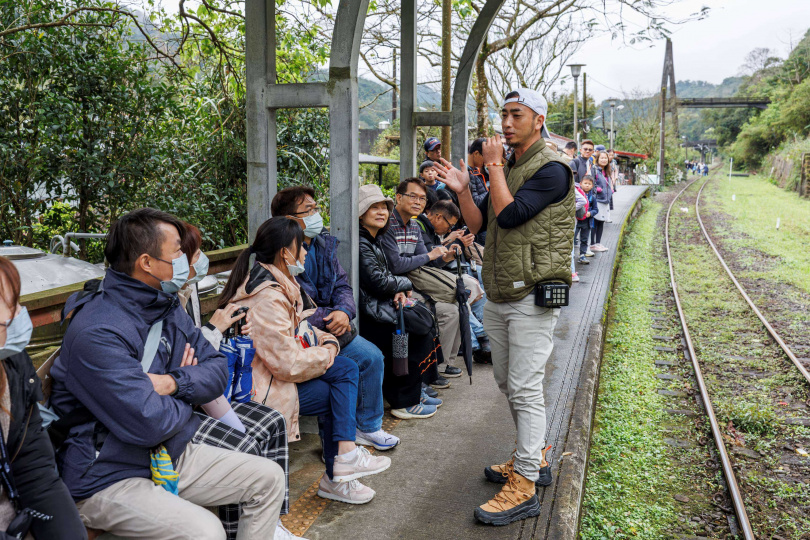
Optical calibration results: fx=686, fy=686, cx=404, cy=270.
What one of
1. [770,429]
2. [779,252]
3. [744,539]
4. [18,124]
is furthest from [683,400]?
[779,252]

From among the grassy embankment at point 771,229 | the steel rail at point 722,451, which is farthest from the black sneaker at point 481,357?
the grassy embankment at point 771,229

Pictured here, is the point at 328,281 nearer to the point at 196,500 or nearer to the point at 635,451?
the point at 196,500

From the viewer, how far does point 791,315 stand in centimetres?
1037

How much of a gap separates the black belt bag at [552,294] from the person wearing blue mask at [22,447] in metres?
2.32

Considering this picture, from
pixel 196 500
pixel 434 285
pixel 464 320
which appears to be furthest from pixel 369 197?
pixel 196 500

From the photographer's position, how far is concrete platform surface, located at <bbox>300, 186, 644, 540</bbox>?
3.51 meters

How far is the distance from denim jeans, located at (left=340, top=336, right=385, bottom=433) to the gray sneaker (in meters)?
0.34

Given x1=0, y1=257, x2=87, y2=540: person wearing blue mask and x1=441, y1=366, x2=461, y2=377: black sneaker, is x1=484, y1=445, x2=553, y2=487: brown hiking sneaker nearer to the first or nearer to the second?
x1=441, y1=366, x2=461, y2=377: black sneaker

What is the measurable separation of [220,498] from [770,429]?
5.35 meters

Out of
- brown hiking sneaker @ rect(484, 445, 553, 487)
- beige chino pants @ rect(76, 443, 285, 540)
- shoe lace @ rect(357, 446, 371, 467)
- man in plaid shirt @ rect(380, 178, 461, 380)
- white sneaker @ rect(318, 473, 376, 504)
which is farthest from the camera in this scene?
man in plaid shirt @ rect(380, 178, 461, 380)

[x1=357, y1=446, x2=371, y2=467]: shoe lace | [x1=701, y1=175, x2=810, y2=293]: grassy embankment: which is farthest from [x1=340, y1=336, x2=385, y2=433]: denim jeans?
[x1=701, y1=175, x2=810, y2=293]: grassy embankment

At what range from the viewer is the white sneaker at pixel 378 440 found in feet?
14.5

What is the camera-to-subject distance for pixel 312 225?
4.30 meters

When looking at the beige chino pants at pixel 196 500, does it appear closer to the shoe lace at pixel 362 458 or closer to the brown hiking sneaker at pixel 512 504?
the shoe lace at pixel 362 458
